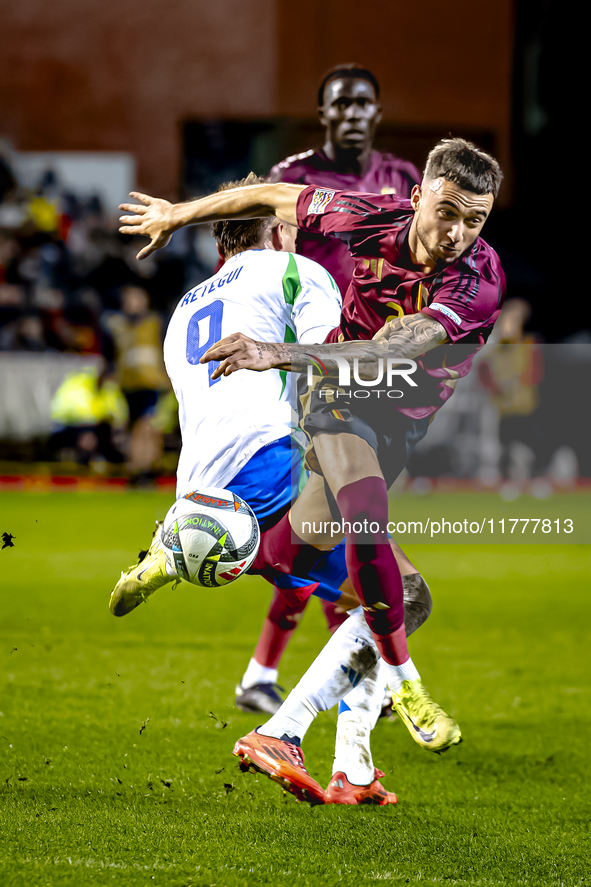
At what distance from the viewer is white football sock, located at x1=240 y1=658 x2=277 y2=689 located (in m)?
4.42

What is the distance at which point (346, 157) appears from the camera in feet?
14.5

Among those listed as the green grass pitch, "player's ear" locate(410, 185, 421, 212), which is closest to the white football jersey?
"player's ear" locate(410, 185, 421, 212)

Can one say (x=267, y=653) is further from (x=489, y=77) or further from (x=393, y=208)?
(x=489, y=77)

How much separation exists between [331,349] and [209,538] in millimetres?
630

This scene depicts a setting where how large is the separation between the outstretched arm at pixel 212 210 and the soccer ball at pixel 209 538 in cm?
79

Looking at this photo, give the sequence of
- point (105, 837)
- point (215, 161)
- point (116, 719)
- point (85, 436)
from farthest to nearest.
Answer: point (215, 161), point (85, 436), point (116, 719), point (105, 837)

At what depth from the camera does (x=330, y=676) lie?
10.7 feet

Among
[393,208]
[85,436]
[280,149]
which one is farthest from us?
[280,149]

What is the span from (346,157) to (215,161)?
474 inches

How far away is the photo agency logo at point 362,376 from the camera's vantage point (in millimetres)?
2916

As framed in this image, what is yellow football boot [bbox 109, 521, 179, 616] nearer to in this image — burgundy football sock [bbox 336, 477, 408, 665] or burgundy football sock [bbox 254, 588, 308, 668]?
burgundy football sock [bbox 336, 477, 408, 665]

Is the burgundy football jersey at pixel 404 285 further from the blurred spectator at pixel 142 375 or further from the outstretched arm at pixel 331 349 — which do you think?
the blurred spectator at pixel 142 375

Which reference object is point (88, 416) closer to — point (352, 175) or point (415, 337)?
point (352, 175)

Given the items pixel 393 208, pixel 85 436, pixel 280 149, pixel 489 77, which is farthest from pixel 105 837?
pixel 489 77
